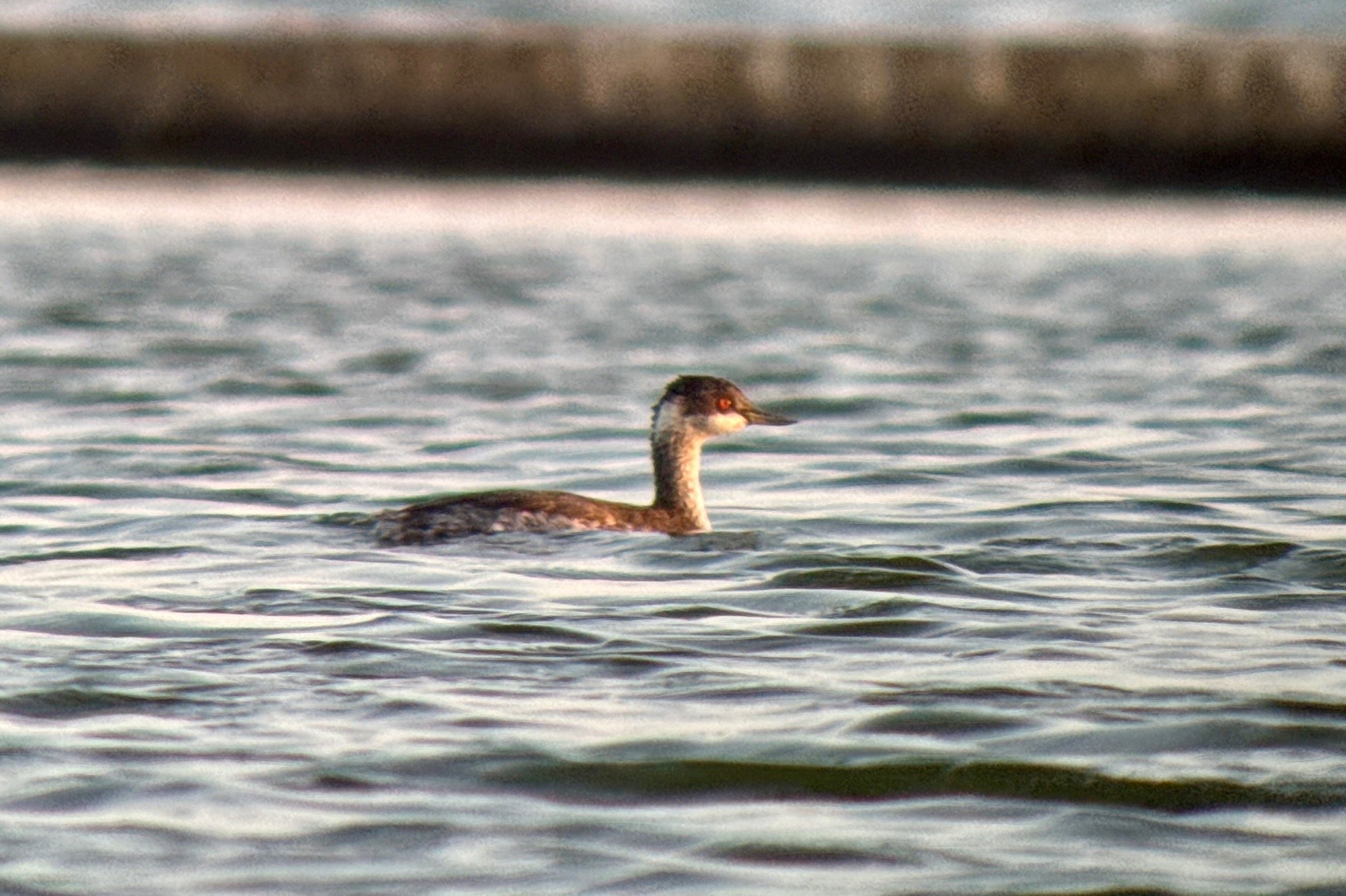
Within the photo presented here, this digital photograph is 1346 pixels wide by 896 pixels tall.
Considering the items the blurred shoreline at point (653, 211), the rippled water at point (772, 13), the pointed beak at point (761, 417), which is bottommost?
the pointed beak at point (761, 417)

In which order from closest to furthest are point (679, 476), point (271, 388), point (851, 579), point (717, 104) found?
1. point (851, 579)
2. point (679, 476)
3. point (271, 388)
4. point (717, 104)

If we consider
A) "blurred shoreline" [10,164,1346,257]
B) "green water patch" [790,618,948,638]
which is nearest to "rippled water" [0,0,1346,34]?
"blurred shoreline" [10,164,1346,257]

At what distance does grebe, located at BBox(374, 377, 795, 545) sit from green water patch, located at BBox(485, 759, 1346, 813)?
3.05 meters

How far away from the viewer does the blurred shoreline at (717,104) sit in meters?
22.9

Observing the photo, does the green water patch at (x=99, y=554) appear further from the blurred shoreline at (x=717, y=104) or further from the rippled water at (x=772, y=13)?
the rippled water at (x=772, y=13)

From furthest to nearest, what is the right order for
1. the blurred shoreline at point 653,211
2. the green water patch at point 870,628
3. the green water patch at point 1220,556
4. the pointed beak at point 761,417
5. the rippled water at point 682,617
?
the blurred shoreline at point 653,211 < the pointed beak at point 761,417 < the green water patch at point 1220,556 < the green water patch at point 870,628 < the rippled water at point 682,617

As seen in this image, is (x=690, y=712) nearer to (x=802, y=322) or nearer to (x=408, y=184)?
(x=802, y=322)

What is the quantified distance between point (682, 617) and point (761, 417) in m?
2.45

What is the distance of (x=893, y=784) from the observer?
17.6ft

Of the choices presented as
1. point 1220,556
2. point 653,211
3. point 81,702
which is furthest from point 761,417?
point 653,211

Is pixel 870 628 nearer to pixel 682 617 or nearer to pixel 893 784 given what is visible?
pixel 682 617

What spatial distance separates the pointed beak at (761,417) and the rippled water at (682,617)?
0.36m

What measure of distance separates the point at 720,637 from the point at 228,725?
1698mm

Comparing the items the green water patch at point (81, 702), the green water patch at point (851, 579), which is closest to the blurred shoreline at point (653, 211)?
the green water patch at point (851, 579)
